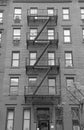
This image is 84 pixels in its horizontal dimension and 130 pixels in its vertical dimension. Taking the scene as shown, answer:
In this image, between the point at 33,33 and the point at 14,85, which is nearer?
the point at 14,85

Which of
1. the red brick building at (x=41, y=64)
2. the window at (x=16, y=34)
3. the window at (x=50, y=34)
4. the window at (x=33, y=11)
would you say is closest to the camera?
the red brick building at (x=41, y=64)

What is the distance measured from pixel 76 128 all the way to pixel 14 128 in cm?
638

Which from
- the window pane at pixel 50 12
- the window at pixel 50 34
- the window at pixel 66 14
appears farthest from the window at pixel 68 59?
the window pane at pixel 50 12

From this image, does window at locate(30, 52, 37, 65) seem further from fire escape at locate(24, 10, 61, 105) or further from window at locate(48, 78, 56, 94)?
window at locate(48, 78, 56, 94)

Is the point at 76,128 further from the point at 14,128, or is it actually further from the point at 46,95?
the point at 14,128

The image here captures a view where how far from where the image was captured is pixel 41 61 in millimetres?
22750

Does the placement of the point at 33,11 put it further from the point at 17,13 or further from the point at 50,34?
the point at 50,34

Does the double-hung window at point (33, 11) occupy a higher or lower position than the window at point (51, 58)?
higher

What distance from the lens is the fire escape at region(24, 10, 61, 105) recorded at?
68.4 feet

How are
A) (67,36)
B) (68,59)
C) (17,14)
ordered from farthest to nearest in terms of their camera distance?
(17,14)
(67,36)
(68,59)

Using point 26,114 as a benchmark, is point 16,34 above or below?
above

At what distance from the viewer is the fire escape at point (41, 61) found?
20.8m

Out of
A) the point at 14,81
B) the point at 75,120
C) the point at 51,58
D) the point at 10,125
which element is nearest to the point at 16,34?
the point at 51,58

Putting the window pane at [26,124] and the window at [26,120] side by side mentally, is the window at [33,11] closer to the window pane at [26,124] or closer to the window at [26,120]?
the window at [26,120]
